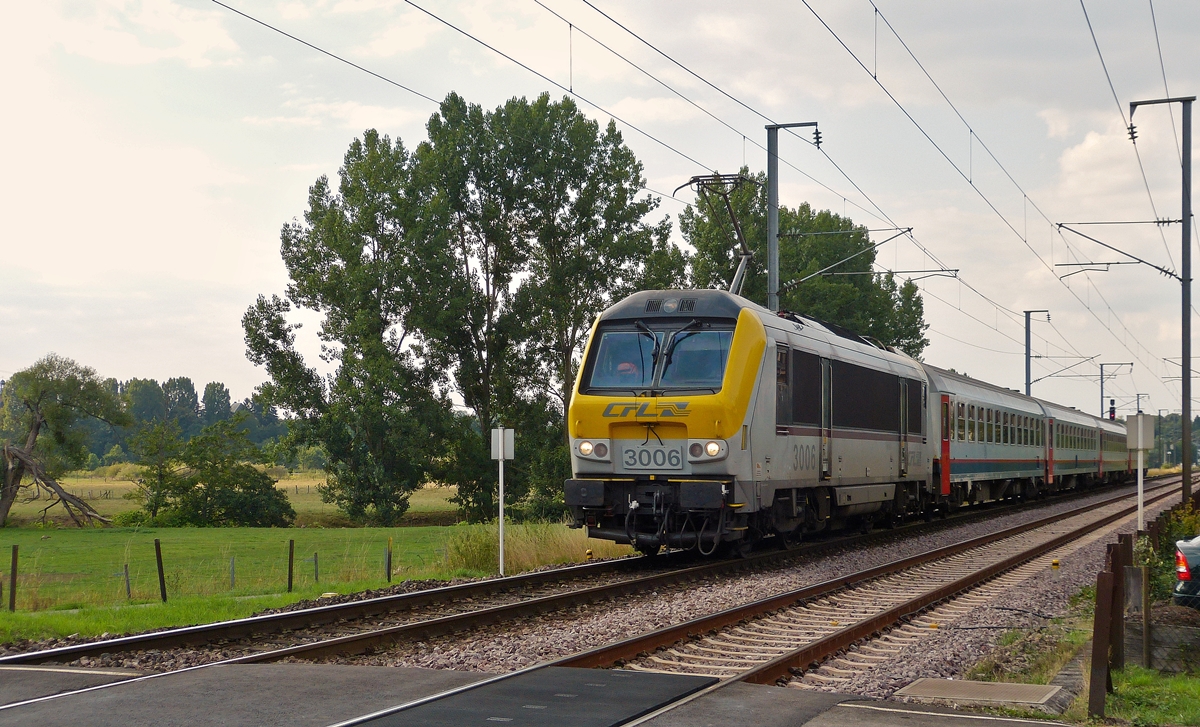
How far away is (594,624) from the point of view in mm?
11055

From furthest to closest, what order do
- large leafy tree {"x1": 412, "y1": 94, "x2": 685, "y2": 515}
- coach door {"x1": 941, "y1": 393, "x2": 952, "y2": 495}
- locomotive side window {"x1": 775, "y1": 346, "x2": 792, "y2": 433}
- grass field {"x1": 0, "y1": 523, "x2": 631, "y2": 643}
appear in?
1. large leafy tree {"x1": 412, "y1": 94, "x2": 685, "y2": 515}
2. coach door {"x1": 941, "y1": 393, "x2": 952, "y2": 495}
3. locomotive side window {"x1": 775, "y1": 346, "x2": 792, "y2": 433}
4. grass field {"x1": 0, "y1": 523, "x2": 631, "y2": 643}

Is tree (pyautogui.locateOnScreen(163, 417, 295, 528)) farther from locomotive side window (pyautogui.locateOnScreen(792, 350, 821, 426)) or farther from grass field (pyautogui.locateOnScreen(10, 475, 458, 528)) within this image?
locomotive side window (pyautogui.locateOnScreen(792, 350, 821, 426))

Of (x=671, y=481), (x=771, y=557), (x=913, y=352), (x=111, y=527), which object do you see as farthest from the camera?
(x=913, y=352)

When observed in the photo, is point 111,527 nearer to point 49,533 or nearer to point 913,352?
point 49,533

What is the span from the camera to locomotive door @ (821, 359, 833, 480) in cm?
1828

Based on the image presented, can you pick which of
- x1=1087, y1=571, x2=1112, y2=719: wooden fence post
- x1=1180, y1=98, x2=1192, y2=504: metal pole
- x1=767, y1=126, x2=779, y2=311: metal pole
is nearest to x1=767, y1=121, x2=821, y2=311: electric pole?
x1=767, y1=126, x2=779, y2=311: metal pole

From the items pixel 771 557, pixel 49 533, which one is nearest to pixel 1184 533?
pixel 771 557

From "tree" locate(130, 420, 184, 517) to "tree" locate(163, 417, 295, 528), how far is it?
0.30 meters

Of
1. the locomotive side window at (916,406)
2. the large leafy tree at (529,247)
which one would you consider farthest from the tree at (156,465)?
the locomotive side window at (916,406)

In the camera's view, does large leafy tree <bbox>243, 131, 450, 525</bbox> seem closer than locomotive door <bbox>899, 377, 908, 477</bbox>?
No

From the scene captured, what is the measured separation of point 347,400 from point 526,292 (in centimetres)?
969

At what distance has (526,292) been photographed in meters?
50.8

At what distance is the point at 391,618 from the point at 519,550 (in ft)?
22.5

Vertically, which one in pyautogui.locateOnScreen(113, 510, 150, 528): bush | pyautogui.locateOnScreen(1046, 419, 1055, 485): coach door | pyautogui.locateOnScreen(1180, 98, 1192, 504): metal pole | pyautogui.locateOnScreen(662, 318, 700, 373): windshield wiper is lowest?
pyautogui.locateOnScreen(113, 510, 150, 528): bush
